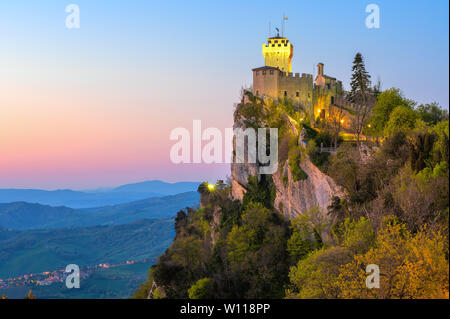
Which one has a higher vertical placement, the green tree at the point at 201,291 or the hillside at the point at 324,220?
the hillside at the point at 324,220

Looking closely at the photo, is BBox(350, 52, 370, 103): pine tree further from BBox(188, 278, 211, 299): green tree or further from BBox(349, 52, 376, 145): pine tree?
BBox(188, 278, 211, 299): green tree

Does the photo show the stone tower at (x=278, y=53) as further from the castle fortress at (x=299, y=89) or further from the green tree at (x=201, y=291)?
the green tree at (x=201, y=291)

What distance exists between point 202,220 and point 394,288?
4837 cm

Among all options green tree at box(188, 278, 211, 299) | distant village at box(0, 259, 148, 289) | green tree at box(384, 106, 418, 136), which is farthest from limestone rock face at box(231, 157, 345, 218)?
distant village at box(0, 259, 148, 289)

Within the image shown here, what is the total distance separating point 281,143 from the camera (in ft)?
183

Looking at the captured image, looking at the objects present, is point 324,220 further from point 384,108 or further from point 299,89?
point 299,89

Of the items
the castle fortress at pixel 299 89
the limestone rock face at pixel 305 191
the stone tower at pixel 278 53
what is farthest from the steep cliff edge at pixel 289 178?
the stone tower at pixel 278 53

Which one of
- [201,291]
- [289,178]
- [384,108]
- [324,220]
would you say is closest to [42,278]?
[201,291]

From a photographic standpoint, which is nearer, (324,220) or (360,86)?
(324,220)

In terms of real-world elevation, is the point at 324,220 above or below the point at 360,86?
below

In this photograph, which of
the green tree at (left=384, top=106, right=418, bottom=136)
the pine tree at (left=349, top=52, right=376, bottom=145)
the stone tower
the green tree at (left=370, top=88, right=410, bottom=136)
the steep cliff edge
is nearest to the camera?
the green tree at (left=384, top=106, right=418, bottom=136)

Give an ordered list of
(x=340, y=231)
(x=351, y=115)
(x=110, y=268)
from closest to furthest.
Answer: (x=340, y=231) → (x=351, y=115) → (x=110, y=268)
